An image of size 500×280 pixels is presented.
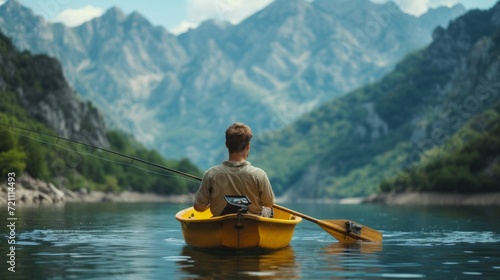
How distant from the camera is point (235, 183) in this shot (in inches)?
1031

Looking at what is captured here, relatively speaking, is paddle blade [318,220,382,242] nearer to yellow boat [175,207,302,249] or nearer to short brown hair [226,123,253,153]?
yellow boat [175,207,302,249]

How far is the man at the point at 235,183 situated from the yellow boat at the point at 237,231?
667 mm

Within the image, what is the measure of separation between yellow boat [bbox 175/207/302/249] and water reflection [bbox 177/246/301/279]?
332 millimetres

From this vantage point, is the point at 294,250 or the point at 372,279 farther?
the point at 294,250

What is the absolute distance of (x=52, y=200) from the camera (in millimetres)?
135125

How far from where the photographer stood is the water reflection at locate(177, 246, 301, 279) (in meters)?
21.5

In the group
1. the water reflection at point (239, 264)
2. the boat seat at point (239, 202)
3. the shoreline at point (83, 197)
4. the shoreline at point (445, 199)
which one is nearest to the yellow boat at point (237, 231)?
the boat seat at point (239, 202)

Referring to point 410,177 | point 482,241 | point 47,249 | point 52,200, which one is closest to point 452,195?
point 410,177

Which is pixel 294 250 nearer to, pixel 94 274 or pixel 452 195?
pixel 94 274

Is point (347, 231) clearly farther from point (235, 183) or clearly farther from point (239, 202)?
point (239, 202)

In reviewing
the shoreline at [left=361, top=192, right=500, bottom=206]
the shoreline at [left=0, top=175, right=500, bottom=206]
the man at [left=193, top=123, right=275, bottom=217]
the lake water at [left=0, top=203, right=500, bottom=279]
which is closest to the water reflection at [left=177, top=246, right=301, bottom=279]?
the lake water at [left=0, top=203, right=500, bottom=279]

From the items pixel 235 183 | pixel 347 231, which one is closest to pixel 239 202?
pixel 235 183

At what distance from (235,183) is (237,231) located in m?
1.53

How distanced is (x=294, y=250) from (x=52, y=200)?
110 m
